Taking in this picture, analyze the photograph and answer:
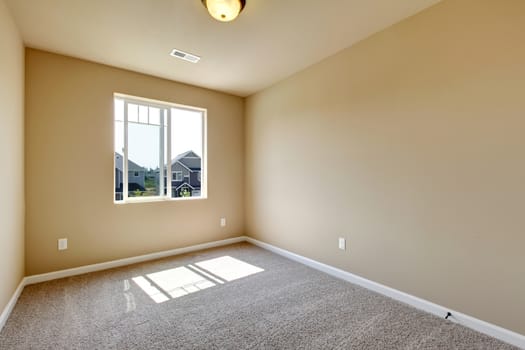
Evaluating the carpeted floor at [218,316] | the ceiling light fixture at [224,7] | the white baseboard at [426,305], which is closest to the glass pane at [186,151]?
the carpeted floor at [218,316]

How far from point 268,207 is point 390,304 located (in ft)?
7.00

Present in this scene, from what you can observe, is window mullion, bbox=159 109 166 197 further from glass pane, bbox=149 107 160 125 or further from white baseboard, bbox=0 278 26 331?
white baseboard, bbox=0 278 26 331

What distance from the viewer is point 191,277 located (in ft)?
9.62

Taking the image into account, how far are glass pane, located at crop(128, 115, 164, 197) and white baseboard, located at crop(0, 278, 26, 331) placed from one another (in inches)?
54.4

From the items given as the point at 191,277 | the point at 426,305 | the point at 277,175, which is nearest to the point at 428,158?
the point at 426,305

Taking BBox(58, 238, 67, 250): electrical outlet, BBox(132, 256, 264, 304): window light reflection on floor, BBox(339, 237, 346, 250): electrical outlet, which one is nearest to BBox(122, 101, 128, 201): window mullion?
BBox(58, 238, 67, 250): electrical outlet

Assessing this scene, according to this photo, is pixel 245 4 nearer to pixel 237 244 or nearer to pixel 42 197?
pixel 42 197

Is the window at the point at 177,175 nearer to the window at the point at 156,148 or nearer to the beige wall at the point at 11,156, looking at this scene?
the window at the point at 156,148

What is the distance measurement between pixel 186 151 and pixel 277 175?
4.81ft

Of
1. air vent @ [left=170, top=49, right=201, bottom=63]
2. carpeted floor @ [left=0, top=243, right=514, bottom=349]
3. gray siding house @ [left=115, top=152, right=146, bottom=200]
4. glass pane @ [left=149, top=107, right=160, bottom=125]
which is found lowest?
carpeted floor @ [left=0, top=243, right=514, bottom=349]

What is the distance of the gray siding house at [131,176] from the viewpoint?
11.0ft

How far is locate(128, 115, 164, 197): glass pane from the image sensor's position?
3492 millimetres

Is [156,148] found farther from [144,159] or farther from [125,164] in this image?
[125,164]

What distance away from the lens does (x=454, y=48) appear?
80.4 inches
